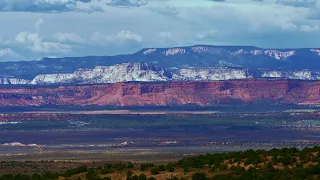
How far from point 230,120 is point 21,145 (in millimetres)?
62169

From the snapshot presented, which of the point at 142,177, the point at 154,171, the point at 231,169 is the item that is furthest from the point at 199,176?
the point at 154,171

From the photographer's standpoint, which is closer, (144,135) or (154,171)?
(154,171)

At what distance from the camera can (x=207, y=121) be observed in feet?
607

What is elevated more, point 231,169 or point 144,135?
point 144,135

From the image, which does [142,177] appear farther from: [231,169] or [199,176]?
[231,169]

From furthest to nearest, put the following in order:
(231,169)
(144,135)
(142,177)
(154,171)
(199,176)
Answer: (144,135)
(154,171)
(231,169)
(142,177)
(199,176)

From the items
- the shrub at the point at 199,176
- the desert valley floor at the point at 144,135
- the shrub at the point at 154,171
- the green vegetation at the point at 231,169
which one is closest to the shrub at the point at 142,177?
the green vegetation at the point at 231,169

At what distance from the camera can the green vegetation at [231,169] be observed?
37.9m

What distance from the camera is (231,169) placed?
41156mm

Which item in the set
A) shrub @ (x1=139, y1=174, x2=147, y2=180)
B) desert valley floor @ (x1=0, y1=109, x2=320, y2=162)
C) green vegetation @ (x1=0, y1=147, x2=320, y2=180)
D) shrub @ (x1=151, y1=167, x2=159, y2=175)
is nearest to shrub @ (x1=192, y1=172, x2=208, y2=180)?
green vegetation @ (x1=0, y1=147, x2=320, y2=180)

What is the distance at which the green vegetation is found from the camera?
37875 millimetres

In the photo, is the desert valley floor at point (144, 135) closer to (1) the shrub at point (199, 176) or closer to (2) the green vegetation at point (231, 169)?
(2) the green vegetation at point (231, 169)

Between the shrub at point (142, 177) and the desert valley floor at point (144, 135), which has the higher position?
the desert valley floor at point (144, 135)

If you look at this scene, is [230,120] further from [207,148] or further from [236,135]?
[207,148]
